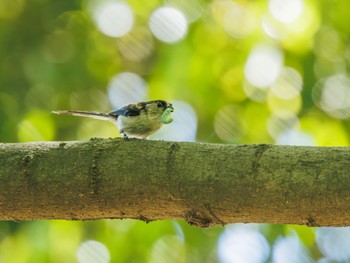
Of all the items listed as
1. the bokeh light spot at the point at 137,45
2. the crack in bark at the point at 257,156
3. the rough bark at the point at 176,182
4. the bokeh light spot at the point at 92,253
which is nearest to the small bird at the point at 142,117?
the bokeh light spot at the point at 92,253

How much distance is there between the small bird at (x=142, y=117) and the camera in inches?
143

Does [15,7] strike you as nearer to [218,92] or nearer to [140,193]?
[218,92]

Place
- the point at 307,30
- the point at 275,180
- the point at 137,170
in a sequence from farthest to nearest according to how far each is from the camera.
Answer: the point at 307,30 < the point at 137,170 < the point at 275,180

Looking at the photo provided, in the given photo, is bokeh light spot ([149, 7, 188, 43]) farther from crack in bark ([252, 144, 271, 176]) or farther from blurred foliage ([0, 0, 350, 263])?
crack in bark ([252, 144, 271, 176])

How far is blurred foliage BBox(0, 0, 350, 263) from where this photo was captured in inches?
146

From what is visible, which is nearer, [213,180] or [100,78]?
[213,180]

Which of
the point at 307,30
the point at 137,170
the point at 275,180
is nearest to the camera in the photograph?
the point at 275,180

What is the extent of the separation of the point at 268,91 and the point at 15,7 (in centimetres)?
163

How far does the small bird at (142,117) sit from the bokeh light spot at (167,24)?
487 mm

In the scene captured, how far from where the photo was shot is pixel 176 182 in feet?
7.43

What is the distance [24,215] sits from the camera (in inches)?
96.2

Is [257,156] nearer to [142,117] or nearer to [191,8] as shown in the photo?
[142,117]

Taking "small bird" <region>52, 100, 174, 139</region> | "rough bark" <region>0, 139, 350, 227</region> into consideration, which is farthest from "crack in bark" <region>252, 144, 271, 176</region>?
"small bird" <region>52, 100, 174, 139</region>

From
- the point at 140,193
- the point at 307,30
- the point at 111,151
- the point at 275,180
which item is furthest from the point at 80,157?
the point at 307,30
